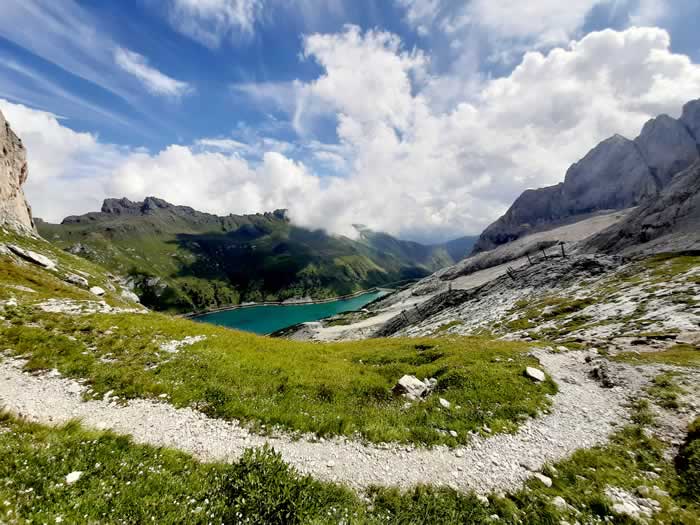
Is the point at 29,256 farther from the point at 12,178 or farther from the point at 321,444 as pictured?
the point at 12,178

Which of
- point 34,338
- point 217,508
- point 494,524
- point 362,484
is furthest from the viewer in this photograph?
point 34,338

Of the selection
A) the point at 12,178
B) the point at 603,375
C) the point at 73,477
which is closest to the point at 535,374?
the point at 603,375

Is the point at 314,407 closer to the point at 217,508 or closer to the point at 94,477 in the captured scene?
the point at 217,508

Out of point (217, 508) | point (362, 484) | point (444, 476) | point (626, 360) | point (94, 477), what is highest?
point (94, 477)

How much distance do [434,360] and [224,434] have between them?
16.8 meters

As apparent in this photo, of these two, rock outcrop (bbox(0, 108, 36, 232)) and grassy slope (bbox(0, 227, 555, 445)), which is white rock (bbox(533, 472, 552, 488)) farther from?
rock outcrop (bbox(0, 108, 36, 232))

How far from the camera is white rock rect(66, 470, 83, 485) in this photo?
6280 mm

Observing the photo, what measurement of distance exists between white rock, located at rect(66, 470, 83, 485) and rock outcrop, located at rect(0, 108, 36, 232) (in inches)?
7423

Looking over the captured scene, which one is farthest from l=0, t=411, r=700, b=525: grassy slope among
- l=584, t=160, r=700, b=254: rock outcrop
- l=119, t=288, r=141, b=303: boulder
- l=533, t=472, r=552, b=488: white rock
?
l=119, t=288, r=141, b=303: boulder

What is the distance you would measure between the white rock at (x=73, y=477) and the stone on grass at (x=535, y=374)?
21604mm

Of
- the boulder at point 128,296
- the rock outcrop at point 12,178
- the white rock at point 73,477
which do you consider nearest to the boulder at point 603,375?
the white rock at point 73,477

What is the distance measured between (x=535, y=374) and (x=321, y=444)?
14.9 metres

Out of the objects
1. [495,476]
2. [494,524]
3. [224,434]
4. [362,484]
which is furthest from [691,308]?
[224,434]

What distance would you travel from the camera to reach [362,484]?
9.15 m
